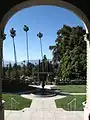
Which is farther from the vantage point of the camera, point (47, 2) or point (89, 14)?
point (47, 2)

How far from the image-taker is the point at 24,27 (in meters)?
63.9

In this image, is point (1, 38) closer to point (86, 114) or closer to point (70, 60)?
point (86, 114)

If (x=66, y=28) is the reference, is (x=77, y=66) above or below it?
below

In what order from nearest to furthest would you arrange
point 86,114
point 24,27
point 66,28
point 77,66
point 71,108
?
point 86,114
point 71,108
point 77,66
point 66,28
point 24,27

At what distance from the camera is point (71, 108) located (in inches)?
720

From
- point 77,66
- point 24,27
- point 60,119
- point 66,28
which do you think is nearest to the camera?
point 60,119

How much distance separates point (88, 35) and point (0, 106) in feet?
12.0

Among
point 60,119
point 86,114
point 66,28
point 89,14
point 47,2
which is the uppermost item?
point 66,28

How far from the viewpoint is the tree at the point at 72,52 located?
1828 inches

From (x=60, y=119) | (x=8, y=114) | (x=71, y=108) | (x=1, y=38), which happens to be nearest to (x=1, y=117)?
(x=1, y=38)

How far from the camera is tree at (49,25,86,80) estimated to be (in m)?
46.4

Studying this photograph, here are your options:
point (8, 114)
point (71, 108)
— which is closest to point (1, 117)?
point (8, 114)

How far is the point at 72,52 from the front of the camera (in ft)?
155

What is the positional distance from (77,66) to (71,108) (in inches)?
1114
